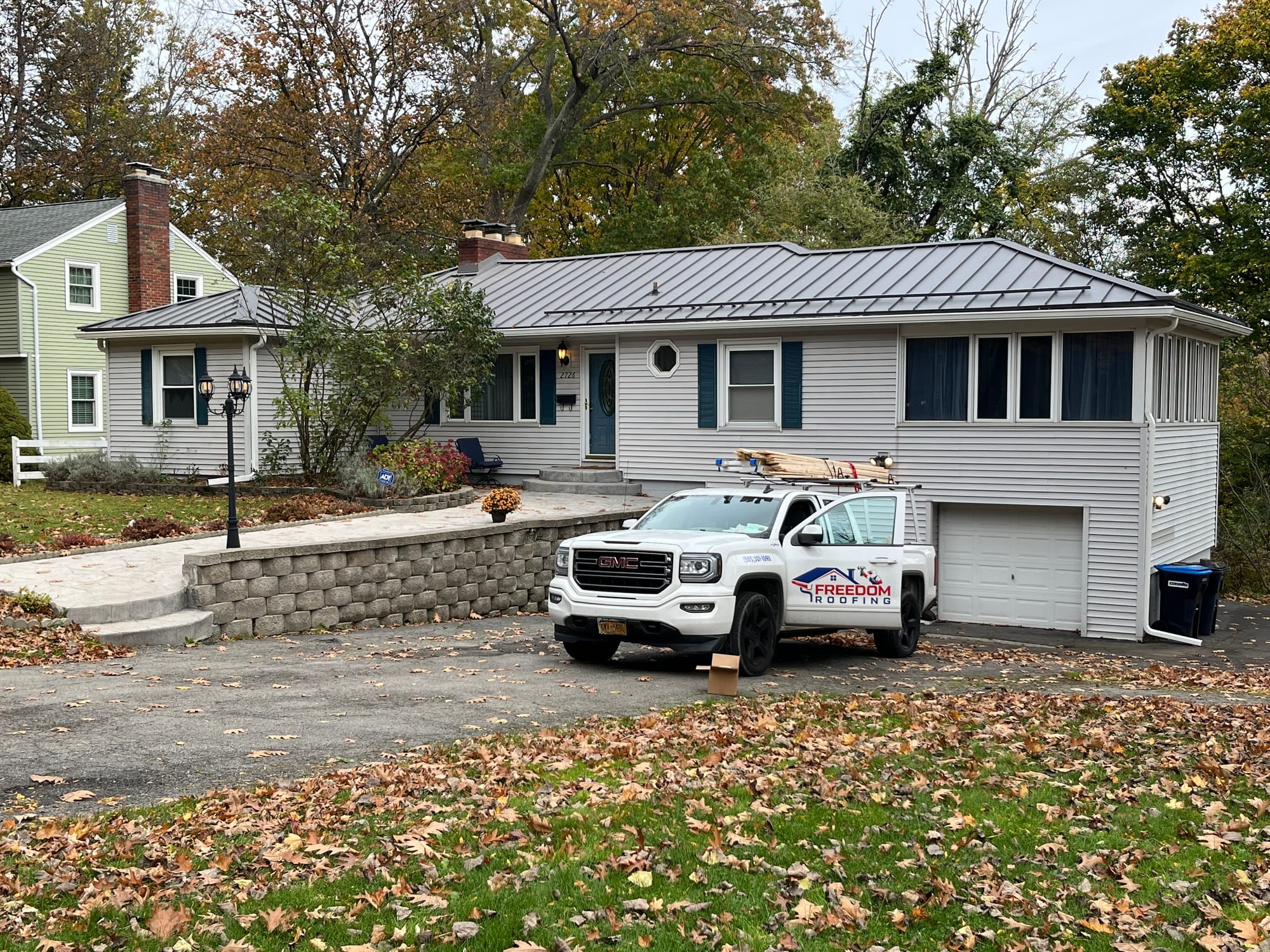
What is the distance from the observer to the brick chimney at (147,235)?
32969mm

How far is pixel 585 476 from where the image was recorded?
2256 centimetres

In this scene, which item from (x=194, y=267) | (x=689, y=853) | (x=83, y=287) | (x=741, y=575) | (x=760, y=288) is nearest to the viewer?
(x=689, y=853)

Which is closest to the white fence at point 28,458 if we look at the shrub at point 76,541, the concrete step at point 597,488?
the shrub at point 76,541

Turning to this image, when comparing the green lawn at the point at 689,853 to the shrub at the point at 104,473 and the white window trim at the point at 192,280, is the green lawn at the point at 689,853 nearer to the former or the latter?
the shrub at the point at 104,473

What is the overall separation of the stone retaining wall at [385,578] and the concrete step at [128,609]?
0.71ft

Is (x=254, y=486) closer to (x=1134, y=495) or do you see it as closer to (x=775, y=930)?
(x=1134, y=495)

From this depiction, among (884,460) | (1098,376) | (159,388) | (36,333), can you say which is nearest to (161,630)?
(884,460)

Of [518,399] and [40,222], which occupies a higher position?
[40,222]

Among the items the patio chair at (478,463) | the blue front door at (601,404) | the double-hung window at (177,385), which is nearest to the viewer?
the blue front door at (601,404)

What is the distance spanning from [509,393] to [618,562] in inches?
500

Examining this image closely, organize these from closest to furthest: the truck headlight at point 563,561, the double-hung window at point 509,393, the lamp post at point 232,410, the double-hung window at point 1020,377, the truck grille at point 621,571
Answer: the truck grille at point 621,571 < the truck headlight at point 563,561 < the lamp post at point 232,410 < the double-hung window at point 1020,377 < the double-hung window at point 509,393

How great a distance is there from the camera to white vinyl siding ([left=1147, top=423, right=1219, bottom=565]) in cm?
1878

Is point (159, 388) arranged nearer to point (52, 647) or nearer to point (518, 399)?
point (518, 399)

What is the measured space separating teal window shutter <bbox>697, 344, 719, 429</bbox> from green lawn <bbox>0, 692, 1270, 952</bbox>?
13116 mm
